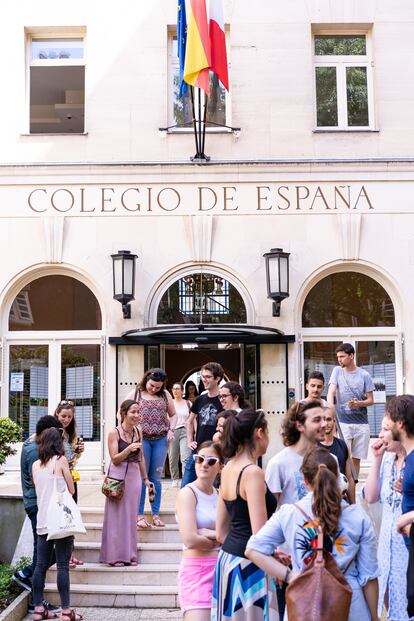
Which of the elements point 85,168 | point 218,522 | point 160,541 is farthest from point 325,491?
point 85,168

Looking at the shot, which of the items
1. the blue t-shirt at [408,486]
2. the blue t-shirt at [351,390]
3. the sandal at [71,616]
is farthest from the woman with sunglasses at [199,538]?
the blue t-shirt at [351,390]

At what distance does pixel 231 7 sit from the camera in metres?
12.8

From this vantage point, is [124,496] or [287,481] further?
[124,496]

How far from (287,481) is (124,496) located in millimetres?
3324

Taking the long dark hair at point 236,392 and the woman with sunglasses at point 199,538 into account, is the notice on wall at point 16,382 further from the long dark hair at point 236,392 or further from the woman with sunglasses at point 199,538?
the woman with sunglasses at point 199,538

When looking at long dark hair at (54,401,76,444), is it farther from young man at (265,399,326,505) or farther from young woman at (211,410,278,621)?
young woman at (211,410,278,621)

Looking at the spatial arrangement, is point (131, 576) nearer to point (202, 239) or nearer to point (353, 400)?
point (353, 400)

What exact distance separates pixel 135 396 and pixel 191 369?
6210mm

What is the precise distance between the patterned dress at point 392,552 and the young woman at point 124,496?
355 cm

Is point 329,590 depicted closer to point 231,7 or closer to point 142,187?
point 142,187

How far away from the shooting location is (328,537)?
3686 millimetres

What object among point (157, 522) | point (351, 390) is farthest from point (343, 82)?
point (157, 522)

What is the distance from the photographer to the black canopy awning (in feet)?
36.8

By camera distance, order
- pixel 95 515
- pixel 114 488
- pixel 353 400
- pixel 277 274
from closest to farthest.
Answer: pixel 114 488 → pixel 95 515 → pixel 353 400 → pixel 277 274
